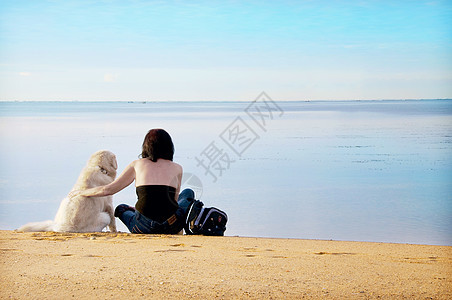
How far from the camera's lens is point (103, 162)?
602 cm

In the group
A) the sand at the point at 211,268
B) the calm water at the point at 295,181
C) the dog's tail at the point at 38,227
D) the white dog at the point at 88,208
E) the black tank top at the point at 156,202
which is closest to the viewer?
the sand at the point at 211,268

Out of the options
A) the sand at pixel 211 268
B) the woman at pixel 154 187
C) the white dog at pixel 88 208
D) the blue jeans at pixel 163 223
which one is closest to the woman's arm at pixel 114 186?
the woman at pixel 154 187

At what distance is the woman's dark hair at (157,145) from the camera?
18.3 ft

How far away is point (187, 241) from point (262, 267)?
4.37 ft

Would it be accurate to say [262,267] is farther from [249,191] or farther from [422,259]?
[249,191]

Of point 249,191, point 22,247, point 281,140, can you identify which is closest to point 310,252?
point 22,247

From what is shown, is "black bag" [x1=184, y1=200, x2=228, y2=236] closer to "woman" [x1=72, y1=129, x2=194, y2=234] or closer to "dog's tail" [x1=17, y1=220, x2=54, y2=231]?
"woman" [x1=72, y1=129, x2=194, y2=234]

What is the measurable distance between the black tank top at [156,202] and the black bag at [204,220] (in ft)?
0.89

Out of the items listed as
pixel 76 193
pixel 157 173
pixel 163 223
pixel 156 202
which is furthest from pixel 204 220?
pixel 76 193

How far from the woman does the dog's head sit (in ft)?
1.51

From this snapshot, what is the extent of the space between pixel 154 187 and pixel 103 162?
968 millimetres

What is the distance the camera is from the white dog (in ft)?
18.8

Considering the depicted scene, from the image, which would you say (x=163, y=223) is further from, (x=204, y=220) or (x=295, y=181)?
(x=295, y=181)

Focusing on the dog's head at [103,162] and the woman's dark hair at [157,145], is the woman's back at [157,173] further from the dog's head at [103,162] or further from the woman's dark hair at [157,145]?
the dog's head at [103,162]
